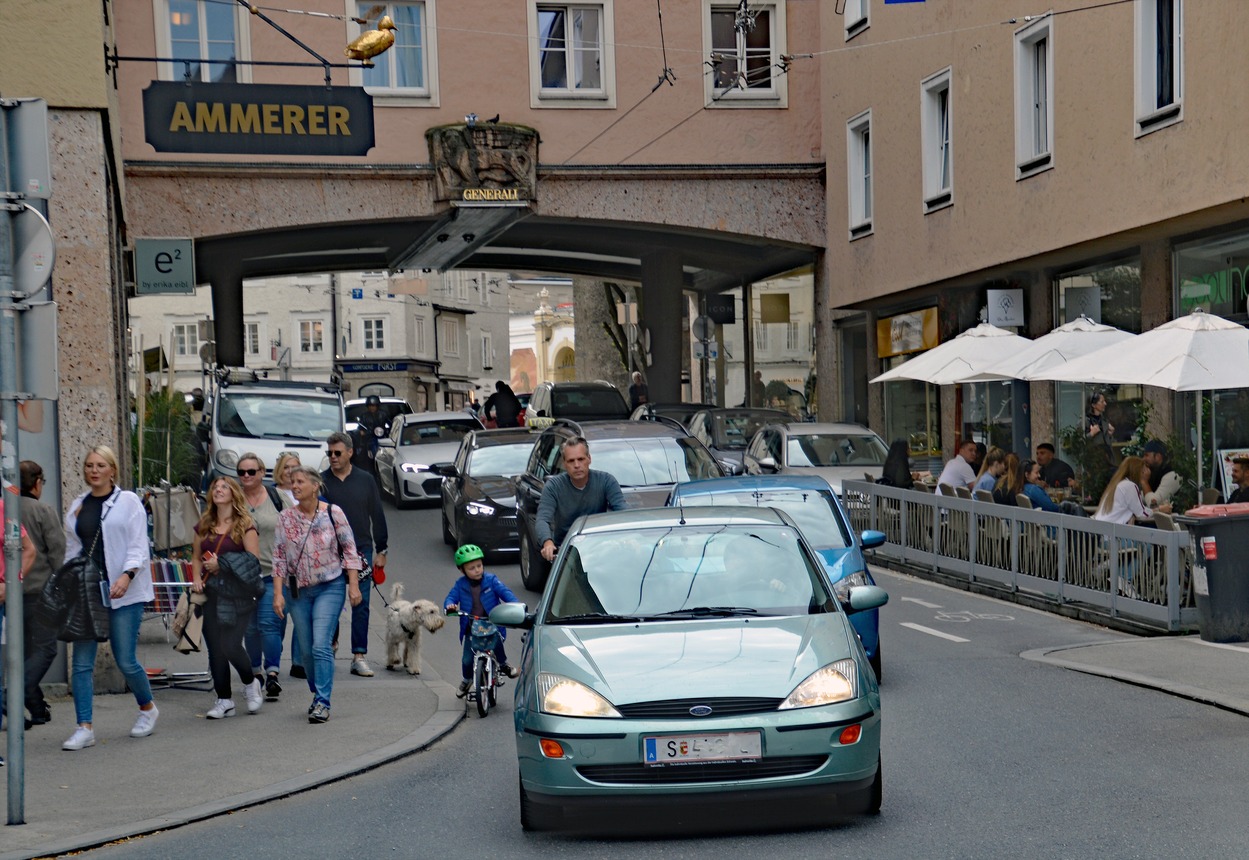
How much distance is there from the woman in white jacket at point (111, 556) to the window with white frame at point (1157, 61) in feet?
42.1

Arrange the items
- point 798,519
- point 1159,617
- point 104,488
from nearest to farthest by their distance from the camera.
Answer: point 104,488
point 798,519
point 1159,617

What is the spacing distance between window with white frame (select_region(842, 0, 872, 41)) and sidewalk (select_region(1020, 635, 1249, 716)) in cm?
1691

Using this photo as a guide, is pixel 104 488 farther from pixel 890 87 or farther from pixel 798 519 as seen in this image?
pixel 890 87

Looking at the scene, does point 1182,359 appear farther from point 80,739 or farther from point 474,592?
point 80,739

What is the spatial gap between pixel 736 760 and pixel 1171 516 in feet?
26.1

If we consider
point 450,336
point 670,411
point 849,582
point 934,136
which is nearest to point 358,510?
point 849,582

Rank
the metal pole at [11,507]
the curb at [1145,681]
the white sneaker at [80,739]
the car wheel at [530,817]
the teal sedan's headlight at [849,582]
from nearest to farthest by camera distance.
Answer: the car wheel at [530,817] → the metal pole at [11,507] → the white sneaker at [80,739] → the curb at [1145,681] → the teal sedan's headlight at [849,582]

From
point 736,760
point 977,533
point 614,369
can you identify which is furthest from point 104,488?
point 614,369

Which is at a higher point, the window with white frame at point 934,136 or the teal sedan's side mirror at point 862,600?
the window with white frame at point 934,136

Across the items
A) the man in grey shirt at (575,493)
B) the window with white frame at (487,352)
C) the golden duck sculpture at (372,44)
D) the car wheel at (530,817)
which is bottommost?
the car wheel at (530,817)

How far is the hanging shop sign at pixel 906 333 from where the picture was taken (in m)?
27.0

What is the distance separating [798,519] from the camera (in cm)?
1209

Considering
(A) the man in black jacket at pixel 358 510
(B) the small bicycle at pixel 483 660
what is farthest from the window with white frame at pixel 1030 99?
(B) the small bicycle at pixel 483 660

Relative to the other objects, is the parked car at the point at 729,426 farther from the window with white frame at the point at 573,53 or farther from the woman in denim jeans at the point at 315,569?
the woman in denim jeans at the point at 315,569
